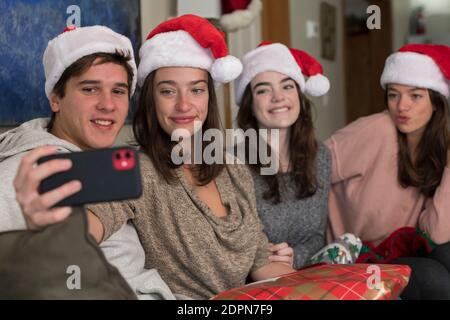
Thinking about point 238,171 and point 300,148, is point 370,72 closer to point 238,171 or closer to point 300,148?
point 300,148

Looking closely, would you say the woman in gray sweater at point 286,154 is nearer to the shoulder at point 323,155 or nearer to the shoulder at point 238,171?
the shoulder at point 323,155

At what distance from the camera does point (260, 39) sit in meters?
→ 3.17

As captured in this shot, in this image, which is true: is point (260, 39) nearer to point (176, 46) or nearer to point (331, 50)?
point (331, 50)

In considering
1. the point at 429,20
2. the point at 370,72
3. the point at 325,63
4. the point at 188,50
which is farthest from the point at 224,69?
the point at 429,20

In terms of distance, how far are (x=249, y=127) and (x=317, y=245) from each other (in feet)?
1.44

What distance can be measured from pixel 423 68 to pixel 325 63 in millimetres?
2326

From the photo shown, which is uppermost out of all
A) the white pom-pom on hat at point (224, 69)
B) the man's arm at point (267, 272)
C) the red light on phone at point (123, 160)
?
the white pom-pom on hat at point (224, 69)

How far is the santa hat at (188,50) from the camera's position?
1426 mm

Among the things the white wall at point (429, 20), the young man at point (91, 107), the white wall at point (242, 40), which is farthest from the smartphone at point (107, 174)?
the white wall at point (429, 20)

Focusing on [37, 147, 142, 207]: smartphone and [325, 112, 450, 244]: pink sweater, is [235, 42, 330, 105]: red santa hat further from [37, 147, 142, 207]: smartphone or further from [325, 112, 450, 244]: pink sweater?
[37, 147, 142, 207]: smartphone

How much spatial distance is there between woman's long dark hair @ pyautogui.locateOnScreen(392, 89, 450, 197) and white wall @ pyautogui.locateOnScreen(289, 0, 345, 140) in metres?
1.76

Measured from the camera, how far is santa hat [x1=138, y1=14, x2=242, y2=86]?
1.43 meters

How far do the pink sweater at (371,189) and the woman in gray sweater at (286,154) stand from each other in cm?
7
